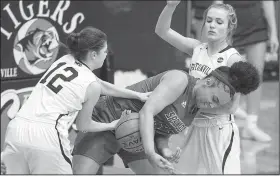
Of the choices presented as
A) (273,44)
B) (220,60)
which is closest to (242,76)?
(220,60)

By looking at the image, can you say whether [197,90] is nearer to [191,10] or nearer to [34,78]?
[34,78]

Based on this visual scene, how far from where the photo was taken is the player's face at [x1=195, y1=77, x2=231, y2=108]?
368cm

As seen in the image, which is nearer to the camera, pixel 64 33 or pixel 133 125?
pixel 133 125

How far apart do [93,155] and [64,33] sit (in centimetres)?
210

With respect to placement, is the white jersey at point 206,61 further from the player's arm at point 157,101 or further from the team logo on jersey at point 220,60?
the player's arm at point 157,101

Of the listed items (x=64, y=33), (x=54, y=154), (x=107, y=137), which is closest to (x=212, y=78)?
(x=107, y=137)

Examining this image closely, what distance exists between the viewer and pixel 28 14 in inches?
215

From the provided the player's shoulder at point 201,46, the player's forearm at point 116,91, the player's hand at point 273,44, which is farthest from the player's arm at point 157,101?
the player's hand at point 273,44

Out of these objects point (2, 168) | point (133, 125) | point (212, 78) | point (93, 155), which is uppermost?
point (212, 78)

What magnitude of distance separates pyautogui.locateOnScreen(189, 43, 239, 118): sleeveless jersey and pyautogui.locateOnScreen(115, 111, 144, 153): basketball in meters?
0.61

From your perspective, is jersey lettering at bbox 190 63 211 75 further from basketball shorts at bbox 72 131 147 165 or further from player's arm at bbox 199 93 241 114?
basketball shorts at bbox 72 131 147 165

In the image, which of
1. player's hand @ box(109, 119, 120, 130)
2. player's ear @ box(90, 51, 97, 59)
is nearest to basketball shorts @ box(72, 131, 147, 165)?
player's hand @ box(109, 119, 120, 130)

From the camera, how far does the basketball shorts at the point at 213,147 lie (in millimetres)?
4008

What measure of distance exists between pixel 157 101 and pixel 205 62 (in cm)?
70
